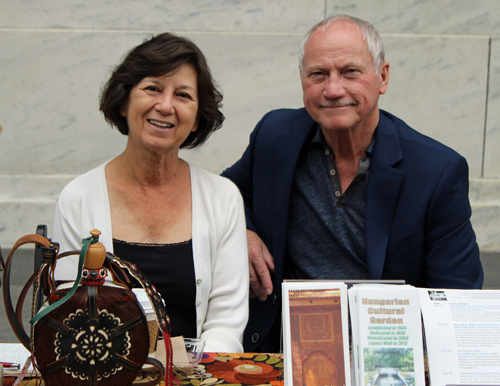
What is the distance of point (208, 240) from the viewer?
2.06 m

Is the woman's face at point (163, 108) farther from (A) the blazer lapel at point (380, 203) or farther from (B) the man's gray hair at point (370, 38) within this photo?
(A) the blazer lapel at point (380, 203)

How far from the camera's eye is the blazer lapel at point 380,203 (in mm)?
2213

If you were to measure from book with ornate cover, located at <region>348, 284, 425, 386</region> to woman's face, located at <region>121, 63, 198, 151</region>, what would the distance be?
994mm

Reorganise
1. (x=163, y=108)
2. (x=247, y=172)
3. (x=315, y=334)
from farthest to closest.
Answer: (x=247, y=172), (x=163, y=108), (x=315, y=334)

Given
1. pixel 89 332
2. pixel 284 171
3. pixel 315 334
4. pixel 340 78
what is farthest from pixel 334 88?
pixel 89 332

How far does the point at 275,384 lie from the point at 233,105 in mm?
3346

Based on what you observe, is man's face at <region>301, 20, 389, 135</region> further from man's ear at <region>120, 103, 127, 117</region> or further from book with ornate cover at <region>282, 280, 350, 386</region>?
book with ornate cover at <region>282, 280, 350, 386</region>

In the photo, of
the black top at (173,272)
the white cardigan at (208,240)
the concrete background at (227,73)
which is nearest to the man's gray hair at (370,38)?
the white cardigan at (208,240)

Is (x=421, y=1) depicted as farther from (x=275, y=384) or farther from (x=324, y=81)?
(x=275, y=384)

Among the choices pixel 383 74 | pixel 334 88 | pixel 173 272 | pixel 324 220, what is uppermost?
pixel 383 74

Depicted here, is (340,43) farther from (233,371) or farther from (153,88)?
(233,371)

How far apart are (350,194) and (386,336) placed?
1.13 metres

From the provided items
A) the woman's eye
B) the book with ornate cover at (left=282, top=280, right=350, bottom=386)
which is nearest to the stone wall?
the woman's eye

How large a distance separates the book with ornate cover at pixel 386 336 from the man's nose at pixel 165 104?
3.25 ft
